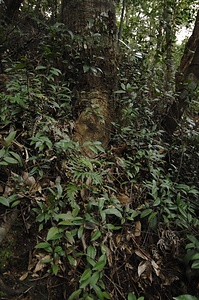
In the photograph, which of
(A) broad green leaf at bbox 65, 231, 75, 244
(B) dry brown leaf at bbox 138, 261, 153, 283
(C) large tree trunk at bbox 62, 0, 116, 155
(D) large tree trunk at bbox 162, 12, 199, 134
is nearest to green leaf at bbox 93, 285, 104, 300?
(A) broad green leaf at bbox 65, 231, 75, 244

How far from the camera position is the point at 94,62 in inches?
103

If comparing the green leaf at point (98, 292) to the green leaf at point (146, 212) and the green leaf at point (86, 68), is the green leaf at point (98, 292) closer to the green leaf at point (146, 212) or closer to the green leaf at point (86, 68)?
the green leaf at point (146, 212)

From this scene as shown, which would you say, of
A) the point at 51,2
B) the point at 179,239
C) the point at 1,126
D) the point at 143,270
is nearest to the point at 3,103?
the point at 1,126

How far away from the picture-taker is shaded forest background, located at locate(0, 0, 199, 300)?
1541 mm

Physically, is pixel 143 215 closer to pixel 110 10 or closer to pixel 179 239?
pixel 179 239

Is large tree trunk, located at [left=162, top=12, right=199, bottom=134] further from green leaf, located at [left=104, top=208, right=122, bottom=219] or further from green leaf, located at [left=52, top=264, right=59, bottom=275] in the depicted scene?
green leaf, located at [left=52, top=264, right=59, bottom=275]

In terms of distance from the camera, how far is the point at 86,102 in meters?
2.53

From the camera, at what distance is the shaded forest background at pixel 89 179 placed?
154cm

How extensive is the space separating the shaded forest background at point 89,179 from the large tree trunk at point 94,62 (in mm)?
11

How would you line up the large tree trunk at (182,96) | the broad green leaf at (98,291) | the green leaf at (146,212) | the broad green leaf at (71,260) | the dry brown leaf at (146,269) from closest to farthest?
the broad green leaf at (98,291)
the broad green leaf at (71,260)
the dry brown leaf at (146,269)
the green leaf at (146,212)
the large tree trunk at (182,96)

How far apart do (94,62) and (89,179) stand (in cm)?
132

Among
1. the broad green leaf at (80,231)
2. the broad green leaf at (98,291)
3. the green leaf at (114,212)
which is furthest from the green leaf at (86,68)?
the broad green leaf at (98,291)

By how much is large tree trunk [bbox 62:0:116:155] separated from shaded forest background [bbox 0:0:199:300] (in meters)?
0.01

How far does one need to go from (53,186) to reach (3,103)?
78 cm
